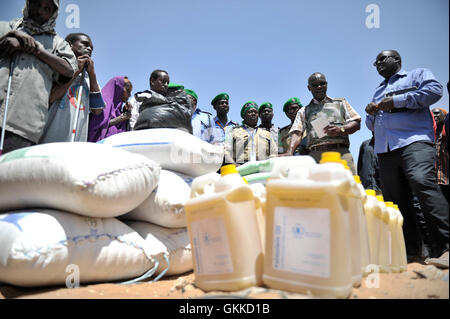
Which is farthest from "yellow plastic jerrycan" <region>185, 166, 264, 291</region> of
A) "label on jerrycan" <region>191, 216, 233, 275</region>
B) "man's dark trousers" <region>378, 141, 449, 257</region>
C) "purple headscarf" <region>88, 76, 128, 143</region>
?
"purple headscarf" <region>88, 76, 128, 143</region>

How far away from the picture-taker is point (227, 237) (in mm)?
1082

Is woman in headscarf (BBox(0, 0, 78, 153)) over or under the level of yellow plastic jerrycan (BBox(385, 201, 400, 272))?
over

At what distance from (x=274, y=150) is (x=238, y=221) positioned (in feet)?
9.67

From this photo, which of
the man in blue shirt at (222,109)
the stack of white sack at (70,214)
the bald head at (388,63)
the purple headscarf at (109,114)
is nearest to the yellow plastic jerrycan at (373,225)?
the stack of white sack at (70,214)

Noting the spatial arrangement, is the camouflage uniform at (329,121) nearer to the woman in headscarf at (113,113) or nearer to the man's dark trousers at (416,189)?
the man's dark trousers at (416,189)

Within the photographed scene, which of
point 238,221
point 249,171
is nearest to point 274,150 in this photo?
point 249,171

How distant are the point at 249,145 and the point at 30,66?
2.64 metres

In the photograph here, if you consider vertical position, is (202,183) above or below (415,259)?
above

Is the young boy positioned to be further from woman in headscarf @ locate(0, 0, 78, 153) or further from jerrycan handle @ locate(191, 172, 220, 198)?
jerrycan handle @ locate(191, 172, 220, 198)

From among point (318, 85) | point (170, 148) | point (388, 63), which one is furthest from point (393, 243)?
point (318, 85)

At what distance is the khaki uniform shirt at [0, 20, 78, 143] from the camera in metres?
1.83

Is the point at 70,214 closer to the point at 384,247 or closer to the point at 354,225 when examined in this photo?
the point at 354,225

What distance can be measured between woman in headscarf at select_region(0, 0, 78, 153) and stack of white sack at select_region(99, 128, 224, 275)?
503 mm

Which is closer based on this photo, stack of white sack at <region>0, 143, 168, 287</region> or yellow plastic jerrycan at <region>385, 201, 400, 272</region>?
stack of white sack at <region>0, 143, 168, 287</region>
